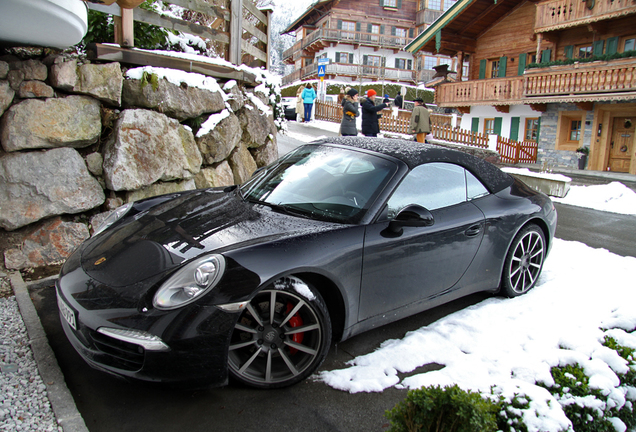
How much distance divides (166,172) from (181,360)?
352 cm

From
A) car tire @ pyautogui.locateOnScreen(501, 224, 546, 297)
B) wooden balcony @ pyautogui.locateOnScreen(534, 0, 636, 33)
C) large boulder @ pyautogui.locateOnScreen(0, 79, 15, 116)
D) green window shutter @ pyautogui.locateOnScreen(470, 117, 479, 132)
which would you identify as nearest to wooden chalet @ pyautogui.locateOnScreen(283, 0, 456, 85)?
green window shutter @ pyautogui.locateOnScreen(470, 117, 479, 132)

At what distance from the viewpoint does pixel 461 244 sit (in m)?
3.39

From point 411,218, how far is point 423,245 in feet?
1.02

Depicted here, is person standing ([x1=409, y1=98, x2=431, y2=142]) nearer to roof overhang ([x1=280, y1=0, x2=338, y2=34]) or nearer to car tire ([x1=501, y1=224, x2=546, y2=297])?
car tire ([x1=501, y1=224, x2=546, y2=297])

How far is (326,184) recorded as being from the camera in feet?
10.8

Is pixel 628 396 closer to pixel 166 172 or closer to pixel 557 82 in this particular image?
pixel 166 172

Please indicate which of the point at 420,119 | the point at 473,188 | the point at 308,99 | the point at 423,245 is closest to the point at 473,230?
the point at 473,188

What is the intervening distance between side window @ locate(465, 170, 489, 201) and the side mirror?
91 centimetres

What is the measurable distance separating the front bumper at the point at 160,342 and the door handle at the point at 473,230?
1980 mm

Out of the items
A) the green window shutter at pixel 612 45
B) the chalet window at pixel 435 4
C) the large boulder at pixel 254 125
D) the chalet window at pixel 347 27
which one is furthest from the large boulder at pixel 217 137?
the chalet window at pixel 435 4

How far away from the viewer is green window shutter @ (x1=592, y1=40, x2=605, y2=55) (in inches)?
699

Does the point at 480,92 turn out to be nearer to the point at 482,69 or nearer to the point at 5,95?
the point at 482,69

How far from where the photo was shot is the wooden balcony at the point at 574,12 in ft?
51.7

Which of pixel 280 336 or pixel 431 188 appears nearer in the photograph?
pixel 280 336
